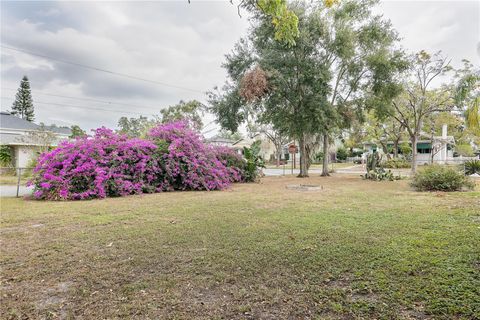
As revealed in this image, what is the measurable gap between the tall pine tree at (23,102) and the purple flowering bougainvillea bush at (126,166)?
45.6 m

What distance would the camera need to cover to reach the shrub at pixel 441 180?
354 inches

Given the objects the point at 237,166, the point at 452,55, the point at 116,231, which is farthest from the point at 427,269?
the point at 452,55

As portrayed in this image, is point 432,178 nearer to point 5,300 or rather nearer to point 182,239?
point 182,239

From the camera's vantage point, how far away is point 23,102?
43875 millimetres

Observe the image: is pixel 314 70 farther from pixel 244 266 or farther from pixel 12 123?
pixel 12 123

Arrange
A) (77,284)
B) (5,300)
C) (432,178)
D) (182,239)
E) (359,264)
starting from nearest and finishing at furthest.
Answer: (5,300) → (77,284) → (359,264) → (182,239) → (432,178)

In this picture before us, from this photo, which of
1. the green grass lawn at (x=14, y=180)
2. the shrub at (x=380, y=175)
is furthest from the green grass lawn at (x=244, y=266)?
the green grass lawn at (x=14, y=180)

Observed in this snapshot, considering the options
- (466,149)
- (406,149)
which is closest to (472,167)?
(466,149)

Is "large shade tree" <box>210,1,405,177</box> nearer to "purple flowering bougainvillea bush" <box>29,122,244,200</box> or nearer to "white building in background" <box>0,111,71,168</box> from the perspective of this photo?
"purple flowering bougainvillea bush" <box>29,122,244,200</box>

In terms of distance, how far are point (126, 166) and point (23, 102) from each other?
47388mm

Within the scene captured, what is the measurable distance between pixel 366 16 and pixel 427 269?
16146 millimetres

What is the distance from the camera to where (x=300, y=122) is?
15.0 meters

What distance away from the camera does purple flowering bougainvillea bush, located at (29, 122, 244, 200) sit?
8.38 metres

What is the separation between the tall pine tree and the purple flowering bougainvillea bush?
150 feet
